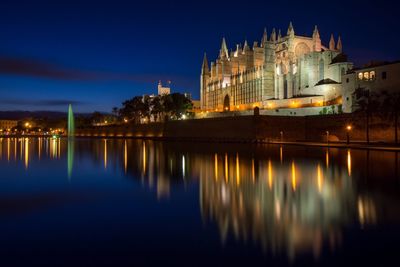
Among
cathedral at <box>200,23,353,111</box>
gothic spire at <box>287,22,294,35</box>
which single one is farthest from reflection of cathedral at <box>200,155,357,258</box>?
gothic spire at <box>287,22,294,35</box>

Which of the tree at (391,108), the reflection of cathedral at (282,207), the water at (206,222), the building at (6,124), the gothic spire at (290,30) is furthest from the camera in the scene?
the building at (6,124)

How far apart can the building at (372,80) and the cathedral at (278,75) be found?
4832mm

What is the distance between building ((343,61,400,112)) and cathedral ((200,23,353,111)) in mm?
4832

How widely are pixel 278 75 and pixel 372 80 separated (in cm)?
2431

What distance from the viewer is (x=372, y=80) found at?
3878 cm

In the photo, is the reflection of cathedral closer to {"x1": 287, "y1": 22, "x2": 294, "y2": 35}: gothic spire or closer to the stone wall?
the stone wall

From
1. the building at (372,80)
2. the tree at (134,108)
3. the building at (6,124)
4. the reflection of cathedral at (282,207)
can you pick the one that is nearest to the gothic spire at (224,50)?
the tree at (134,108)

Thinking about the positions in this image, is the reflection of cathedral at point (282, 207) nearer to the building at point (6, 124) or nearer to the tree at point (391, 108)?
the tree at point (391, 108)

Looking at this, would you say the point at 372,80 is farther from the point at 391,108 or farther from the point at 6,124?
the point at 6,124

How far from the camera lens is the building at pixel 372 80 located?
36.9 m

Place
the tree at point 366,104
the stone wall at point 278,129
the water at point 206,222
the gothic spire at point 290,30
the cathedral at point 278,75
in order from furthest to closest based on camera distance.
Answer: the gothic spire at point 290,30
the cathedral at point 278,75
the stone wall at point 278,129
the tree at point 366,104
the water at point 206,222

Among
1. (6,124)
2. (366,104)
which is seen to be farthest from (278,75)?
(6,124)

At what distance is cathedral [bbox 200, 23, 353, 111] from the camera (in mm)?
52312

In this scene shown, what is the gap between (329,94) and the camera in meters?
50.5
